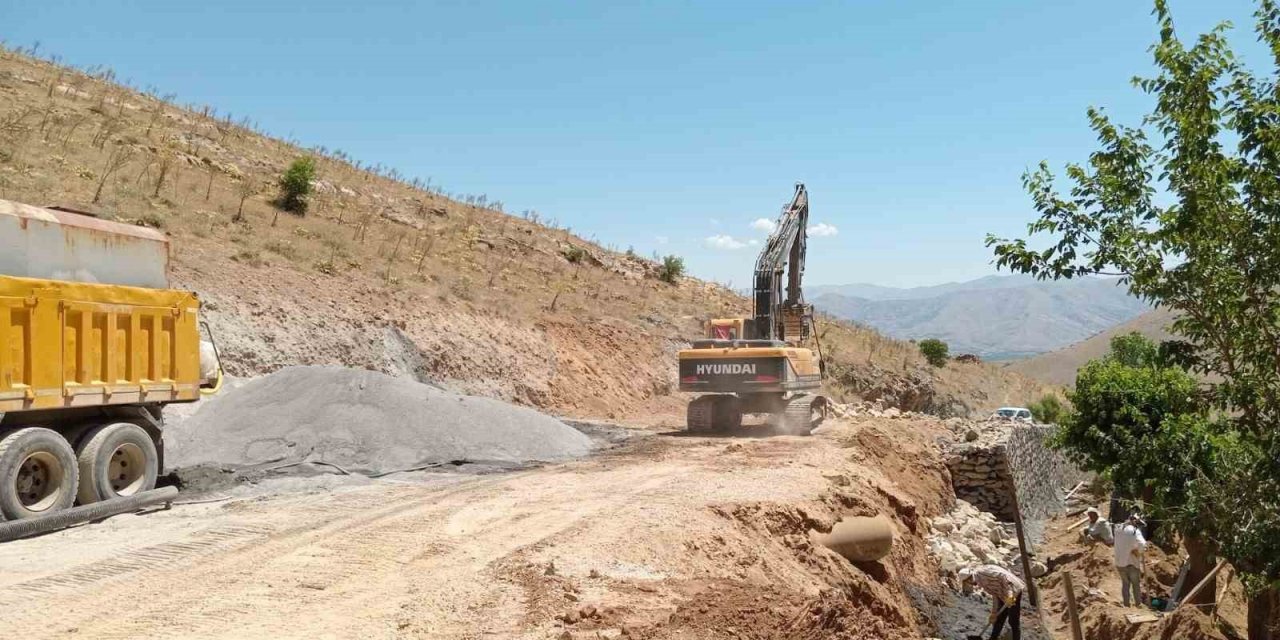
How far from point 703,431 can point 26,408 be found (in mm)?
14669

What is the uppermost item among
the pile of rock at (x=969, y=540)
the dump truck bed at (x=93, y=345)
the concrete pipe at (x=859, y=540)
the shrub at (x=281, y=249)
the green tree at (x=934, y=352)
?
the shrub at (x=281, y=249)

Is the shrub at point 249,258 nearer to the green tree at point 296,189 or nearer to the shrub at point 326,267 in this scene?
the shrub at point 326,267

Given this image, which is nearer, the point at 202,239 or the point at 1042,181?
the point at 1042,181

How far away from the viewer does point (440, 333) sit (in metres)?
25.2

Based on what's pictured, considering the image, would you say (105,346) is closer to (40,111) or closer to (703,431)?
(703,431)

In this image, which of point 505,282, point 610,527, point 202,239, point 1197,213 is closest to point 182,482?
point 610,527

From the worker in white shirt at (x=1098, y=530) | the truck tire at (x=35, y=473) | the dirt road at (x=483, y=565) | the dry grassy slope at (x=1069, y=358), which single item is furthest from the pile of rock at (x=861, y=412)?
the dry grassy slope at (x=1069, y=358)

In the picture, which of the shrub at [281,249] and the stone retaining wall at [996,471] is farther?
the shrub at [281,249]

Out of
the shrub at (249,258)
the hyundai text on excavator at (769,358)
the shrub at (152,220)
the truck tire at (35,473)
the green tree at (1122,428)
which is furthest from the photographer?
the shrub at (249,258)

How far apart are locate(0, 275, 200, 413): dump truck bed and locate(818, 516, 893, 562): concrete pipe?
890 cm

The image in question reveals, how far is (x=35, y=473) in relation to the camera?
10.5m

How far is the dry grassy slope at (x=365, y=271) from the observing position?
21.9m

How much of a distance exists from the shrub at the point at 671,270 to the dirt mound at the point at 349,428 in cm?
2650

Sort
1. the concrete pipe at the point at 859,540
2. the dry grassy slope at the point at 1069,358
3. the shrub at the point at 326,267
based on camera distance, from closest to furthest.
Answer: the concrete pipe at the point at 859,540, the shrub at the point at 326,267, the dry grassy slope at the point at 1069,358
